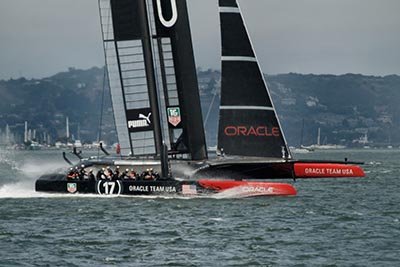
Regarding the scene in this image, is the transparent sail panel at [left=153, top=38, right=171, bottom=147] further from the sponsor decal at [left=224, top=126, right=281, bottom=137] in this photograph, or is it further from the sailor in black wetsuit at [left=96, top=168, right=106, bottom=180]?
the sailor in black wetsuit at [left=96, top=168, right=106, bottom=180]

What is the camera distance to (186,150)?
110 feet

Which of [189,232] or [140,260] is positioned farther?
[189,232]

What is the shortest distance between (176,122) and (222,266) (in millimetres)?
14334

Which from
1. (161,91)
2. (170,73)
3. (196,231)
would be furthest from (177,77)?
(196,231)

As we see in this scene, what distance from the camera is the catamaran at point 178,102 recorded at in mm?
32938

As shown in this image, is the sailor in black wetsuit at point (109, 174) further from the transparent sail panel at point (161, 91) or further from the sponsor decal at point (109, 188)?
the transparent sail panel at point (161, 91)

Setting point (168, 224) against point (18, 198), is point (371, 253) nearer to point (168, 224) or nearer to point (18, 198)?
point (168, 224)

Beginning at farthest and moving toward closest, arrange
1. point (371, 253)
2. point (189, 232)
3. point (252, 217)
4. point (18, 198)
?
point (18, 198) < point (252, 217) < point (189, 232) < point (371, 253)

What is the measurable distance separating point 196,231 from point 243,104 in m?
9.66

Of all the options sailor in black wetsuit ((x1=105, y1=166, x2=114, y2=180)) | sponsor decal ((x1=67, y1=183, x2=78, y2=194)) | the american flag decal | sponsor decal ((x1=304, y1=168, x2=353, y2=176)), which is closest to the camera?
the american flag decal

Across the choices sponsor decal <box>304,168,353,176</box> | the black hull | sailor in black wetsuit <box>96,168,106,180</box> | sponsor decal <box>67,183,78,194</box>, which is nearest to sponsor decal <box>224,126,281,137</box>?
sponsor decal <box>304,168,353,176</box>

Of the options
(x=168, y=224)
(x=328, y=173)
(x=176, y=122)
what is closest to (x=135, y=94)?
(x=176, y=122)

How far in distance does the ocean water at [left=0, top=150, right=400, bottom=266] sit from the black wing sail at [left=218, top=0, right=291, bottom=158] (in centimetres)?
198

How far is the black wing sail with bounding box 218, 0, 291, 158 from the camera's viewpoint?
109 ft
